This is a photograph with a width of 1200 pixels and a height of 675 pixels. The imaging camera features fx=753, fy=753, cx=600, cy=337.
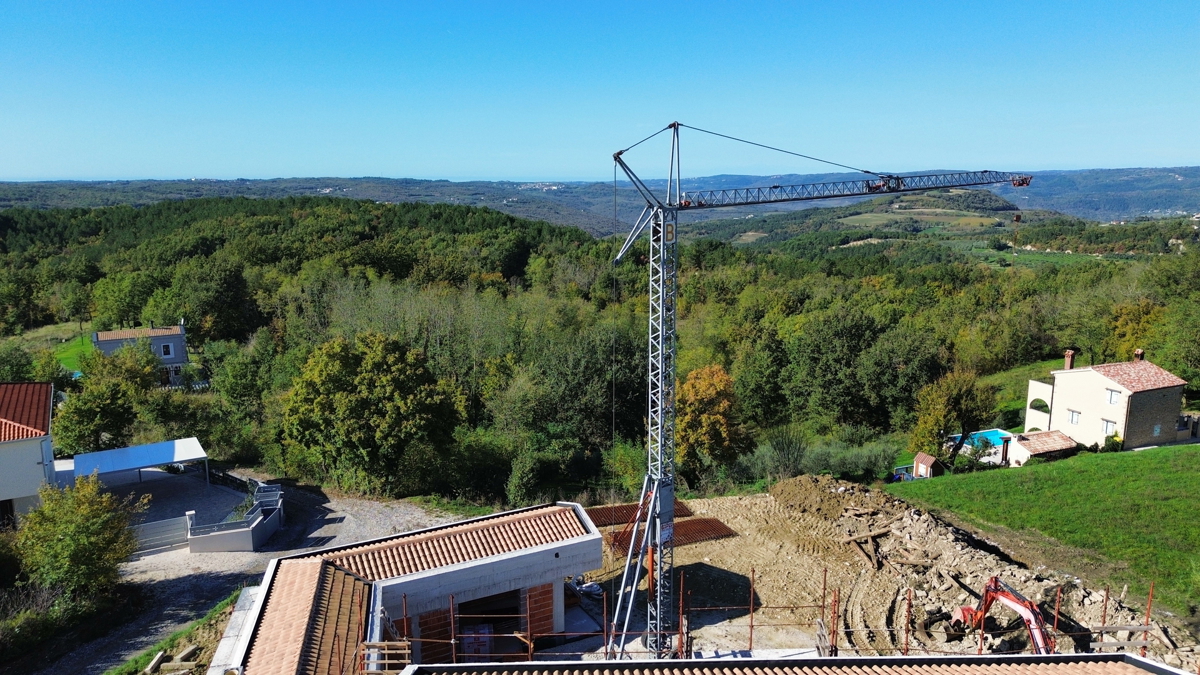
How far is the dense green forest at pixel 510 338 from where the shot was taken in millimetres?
25906

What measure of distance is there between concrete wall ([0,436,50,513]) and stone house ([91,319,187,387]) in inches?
964

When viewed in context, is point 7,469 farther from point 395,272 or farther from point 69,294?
point 69,294

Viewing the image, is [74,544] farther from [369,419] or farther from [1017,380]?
[1017,380]

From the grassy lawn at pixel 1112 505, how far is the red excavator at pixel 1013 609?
13.9 feet

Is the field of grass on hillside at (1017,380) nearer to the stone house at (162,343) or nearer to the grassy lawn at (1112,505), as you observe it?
the grassy lawn at (1112,505)

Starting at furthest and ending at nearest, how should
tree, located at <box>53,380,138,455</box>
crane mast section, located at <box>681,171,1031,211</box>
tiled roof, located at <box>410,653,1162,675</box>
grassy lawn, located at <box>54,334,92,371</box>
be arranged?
grassy lawn, located at <box>54,334,92,371</box> < tree, located at <box>53,380,138,455</box> < crane mast section, located at <box>681,171,1031,211</box> < tiled roof, located at <box>410,653,1162,675</box>

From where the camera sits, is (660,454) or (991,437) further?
(991,437)

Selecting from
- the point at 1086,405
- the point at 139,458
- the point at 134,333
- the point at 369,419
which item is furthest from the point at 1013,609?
the point at 134,333

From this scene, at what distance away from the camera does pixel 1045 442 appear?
28047 millimetres

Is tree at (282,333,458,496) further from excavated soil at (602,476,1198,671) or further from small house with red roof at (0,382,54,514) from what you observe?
excavated soil at (602,476,1198,671)

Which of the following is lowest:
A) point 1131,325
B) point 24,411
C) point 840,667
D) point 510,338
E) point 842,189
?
point 510,338

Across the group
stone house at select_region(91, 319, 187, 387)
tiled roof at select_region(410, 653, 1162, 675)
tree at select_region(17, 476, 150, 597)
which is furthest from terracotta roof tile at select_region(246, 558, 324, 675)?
stone house at select_region(91, 319, 187, 387)

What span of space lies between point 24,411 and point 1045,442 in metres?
32.9

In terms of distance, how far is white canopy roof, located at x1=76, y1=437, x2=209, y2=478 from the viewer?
73.6ft
